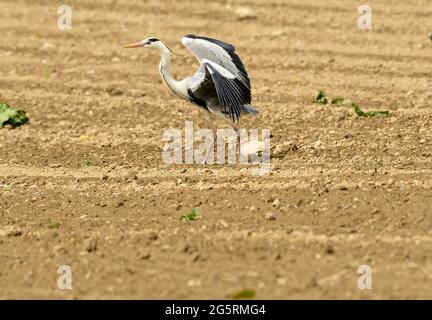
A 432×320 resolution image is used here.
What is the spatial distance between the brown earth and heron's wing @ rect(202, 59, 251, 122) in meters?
0.67

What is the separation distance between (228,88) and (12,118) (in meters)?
3.34

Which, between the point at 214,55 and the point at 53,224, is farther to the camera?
the point at 214,55

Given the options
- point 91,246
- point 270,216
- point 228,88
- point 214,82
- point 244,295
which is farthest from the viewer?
point 228,88

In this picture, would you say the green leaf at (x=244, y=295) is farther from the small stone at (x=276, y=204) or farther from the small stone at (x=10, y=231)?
the small stone at (x=10, y=231)

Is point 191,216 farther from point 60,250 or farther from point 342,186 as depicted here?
point 342,186

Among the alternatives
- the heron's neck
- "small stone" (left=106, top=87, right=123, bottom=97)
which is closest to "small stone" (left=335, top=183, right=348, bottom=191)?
the heron's neck

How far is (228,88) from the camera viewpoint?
32.2 ft

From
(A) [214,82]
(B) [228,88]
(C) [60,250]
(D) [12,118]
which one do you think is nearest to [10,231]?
(C) [60,250]

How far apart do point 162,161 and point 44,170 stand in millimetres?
1226

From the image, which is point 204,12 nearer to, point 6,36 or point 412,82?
point 6,36

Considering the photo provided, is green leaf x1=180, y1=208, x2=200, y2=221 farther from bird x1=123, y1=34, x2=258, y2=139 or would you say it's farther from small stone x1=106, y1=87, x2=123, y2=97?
small stone x1=106, y1=87, x2=123, y2=97

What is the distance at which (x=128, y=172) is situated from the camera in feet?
34.0
